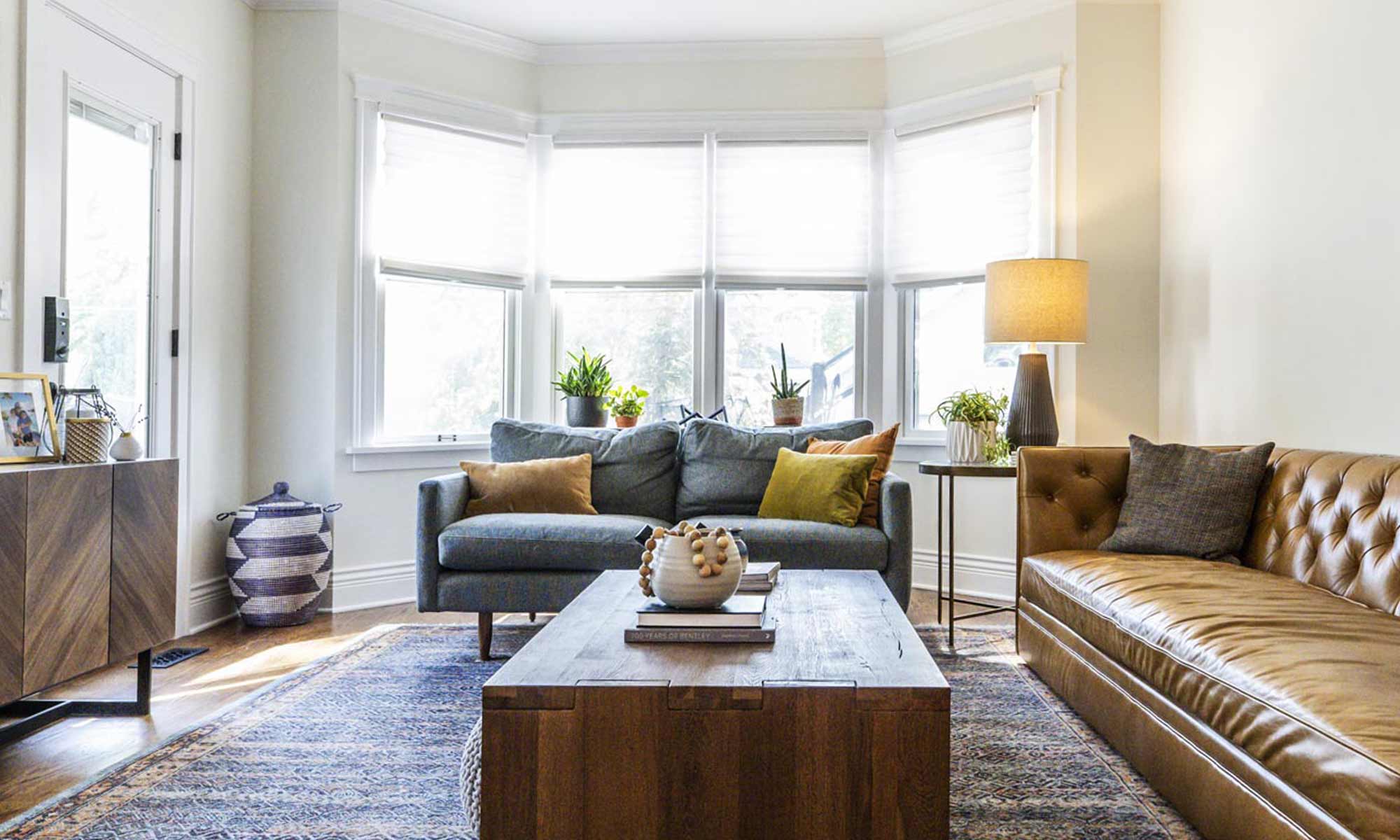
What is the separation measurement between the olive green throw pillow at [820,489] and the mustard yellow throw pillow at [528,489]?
727 millimetres

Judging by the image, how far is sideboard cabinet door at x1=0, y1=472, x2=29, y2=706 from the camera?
2477 mm

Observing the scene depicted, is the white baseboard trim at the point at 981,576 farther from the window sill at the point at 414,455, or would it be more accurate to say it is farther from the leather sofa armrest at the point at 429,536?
the leather sofa armrest at the point at 429,536

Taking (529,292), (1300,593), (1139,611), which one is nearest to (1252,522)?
(1300,593)

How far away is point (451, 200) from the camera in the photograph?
5102mm

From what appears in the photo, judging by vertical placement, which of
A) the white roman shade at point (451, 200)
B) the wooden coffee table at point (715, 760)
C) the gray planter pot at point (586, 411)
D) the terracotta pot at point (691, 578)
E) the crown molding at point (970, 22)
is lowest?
the wooden coffee table at point (715, 760)

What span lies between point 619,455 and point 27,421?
2.05 meters

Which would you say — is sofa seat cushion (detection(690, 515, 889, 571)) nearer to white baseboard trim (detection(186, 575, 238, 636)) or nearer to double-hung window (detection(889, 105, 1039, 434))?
double-hung window (detection(889, 105, 1039, 434))

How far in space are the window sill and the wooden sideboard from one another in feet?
5.08

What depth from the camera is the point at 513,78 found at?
536 cm

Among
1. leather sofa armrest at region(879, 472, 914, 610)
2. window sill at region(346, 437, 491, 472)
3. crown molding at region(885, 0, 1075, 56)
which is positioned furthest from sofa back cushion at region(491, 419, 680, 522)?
crown molding at region(885, 0, 1075, 56)

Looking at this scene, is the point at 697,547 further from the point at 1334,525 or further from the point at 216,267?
the point at 216,267

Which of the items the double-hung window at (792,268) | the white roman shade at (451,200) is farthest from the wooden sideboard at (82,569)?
the double-hung window at (792,268)

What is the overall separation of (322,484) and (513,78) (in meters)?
2.28

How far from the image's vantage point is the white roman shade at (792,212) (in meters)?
5.35
